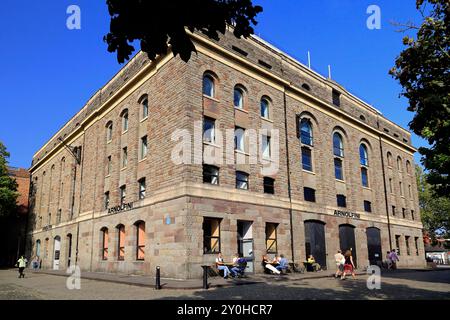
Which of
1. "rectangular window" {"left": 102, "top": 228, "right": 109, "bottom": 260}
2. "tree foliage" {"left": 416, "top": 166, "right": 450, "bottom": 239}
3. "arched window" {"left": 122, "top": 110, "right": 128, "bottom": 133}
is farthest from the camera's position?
"tree foliage" {"left": 416, "top": 166, "right": 450, "bottom": 239}

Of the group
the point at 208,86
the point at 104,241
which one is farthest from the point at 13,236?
the point at 208,86

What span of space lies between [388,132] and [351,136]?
9.51 m

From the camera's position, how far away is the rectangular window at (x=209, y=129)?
2143cm

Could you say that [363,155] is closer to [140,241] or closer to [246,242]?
[246,242]

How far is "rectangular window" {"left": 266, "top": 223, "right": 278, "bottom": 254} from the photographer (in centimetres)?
2330

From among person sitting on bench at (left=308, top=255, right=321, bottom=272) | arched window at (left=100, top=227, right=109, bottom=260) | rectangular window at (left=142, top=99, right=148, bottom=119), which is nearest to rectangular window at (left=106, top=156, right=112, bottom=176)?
arched window at (left=100, top=227, right=109, bottom=260)

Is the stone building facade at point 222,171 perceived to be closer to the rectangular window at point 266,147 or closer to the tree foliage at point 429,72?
the rectangular window at point 266,147

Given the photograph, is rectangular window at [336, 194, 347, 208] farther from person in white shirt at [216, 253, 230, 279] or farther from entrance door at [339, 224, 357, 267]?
person in white shirt at [216, 253, 230, 279]

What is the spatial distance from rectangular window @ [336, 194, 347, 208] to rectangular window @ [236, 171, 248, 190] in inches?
406

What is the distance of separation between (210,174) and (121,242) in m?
8.80

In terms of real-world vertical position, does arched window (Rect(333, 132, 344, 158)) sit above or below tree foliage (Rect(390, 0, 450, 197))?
above

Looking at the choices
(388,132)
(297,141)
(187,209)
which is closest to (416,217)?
(388,132)

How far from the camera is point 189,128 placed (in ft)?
66.8
